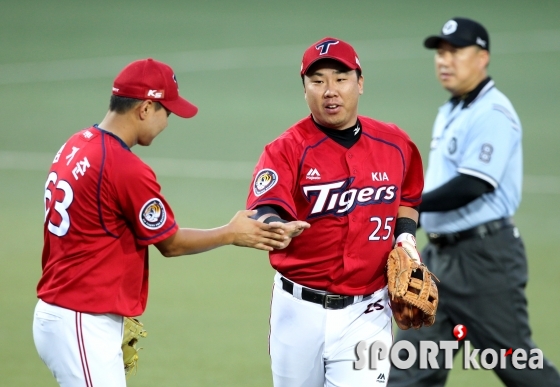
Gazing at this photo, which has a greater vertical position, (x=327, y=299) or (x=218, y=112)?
(x=218, y=112)

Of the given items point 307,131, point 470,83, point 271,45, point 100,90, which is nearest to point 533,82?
point 271,45

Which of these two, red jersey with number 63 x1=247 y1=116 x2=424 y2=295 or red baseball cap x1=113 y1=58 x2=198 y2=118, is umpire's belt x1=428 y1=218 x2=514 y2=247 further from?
red baseball cap x1=113 y1=58 x2=198 y2=118

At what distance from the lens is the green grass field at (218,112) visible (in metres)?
8.31

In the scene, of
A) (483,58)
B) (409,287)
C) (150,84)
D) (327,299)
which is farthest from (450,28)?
(150,84)

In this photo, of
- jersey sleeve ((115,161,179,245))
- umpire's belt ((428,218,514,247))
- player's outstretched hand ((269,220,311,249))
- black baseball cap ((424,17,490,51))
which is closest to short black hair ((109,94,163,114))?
jersey sleeve ((115,161,179,245))

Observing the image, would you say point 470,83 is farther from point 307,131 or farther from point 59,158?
point 59,158

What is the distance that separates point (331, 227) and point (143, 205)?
1.04 m

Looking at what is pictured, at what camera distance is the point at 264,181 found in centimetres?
493

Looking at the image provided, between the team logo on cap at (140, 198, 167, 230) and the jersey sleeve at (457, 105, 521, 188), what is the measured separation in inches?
95.8

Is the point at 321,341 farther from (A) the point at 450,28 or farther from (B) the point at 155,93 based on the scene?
(A) the point at 450,28

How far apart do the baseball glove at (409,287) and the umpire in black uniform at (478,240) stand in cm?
117

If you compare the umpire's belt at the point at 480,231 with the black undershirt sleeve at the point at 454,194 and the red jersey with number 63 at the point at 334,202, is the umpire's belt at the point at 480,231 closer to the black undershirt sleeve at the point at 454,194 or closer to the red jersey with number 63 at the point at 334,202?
the black undershirt sleeve at the point at 454,194

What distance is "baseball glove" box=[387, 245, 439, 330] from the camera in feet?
16.5

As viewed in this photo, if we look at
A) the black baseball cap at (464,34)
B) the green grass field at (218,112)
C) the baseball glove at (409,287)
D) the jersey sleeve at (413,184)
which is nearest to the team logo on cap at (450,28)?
the black baseball cap at (464,34)
